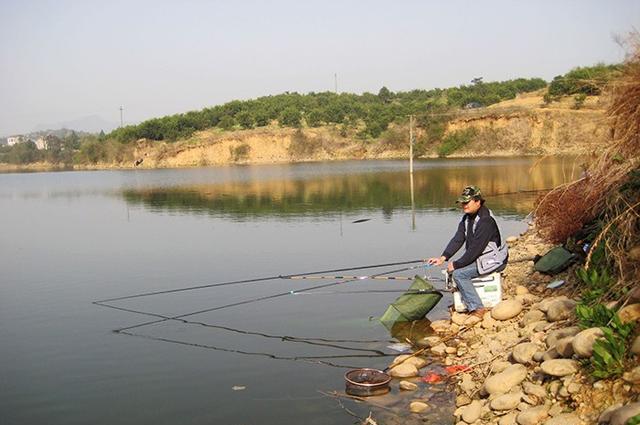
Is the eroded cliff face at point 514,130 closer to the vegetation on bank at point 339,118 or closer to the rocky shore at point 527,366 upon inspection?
the vegetation on bank at point 339,118

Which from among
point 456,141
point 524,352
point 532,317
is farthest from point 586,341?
point 456,141

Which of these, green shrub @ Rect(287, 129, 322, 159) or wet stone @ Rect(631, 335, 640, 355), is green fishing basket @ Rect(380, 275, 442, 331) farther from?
green shrub @ Rect(287, 129, 322, 159)

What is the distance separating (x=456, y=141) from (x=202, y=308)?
65784 mm

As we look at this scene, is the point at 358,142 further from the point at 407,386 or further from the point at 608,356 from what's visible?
the point at 608,356

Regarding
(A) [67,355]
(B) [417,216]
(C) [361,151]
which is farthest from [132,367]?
(C) [361,151]

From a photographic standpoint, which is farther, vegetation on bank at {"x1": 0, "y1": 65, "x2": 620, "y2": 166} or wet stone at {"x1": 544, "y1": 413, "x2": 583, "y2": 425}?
vegetation on bank at {"x1": 0, "y1": 65, "x2": 620, "y2": 166}

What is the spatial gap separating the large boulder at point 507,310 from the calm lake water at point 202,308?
1.78 metres

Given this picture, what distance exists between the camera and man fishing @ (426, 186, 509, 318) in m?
9.29

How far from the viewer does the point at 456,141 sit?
75188mm

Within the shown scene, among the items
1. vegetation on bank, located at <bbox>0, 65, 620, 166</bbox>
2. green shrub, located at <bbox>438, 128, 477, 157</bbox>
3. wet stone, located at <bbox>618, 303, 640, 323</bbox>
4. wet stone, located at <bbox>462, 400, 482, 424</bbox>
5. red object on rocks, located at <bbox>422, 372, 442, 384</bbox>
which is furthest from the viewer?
vegetation on bank, located at <bbox>0, 65, 620, 166</bbox>

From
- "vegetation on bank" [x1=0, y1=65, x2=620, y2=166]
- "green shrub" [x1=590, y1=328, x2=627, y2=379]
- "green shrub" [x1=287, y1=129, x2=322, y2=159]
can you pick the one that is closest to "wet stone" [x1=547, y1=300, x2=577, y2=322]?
"green shrub" [x1=590, y1=328, x2=627, y2=379]

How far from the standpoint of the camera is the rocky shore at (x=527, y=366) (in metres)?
5.59

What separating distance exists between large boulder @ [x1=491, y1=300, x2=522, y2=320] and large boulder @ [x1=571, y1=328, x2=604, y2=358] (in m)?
2.75

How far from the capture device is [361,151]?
8412 centimetres
